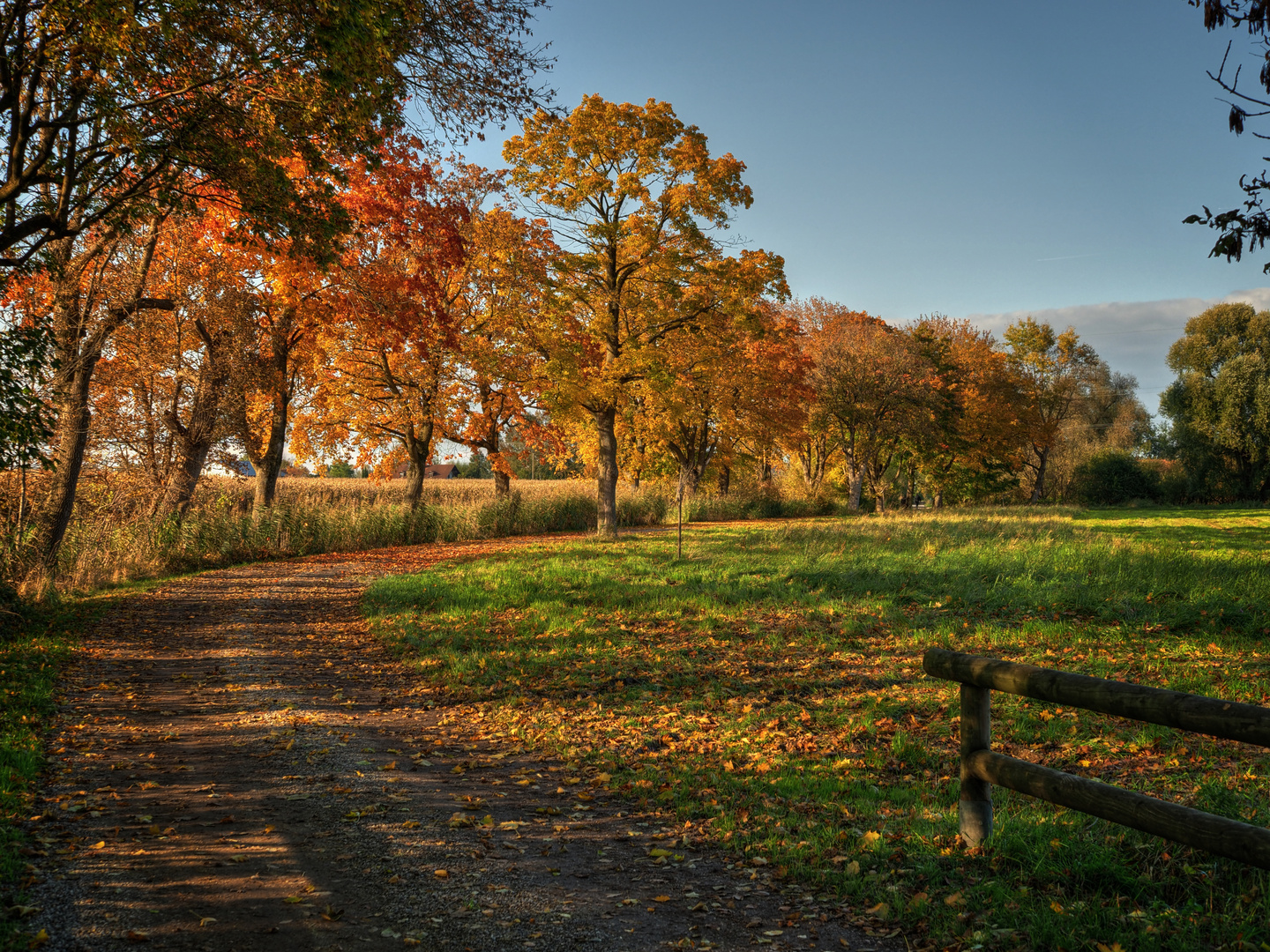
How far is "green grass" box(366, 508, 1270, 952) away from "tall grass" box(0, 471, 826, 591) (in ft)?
20.0

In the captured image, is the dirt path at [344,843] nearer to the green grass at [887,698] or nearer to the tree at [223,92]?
the green grass at [887,698]

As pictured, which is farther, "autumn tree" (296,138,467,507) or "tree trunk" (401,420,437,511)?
"tree trunk" (401,420,437,511)

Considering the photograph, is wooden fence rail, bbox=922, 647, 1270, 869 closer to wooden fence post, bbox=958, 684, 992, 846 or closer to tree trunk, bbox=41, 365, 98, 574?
wooden fence post, bbox=958, 684, 992, 846

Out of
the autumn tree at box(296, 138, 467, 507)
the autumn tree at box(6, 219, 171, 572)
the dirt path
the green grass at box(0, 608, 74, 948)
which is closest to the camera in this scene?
the dirt path

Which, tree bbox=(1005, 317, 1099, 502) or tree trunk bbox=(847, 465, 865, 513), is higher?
tree bbox=(1005, 317, 1099, 502)

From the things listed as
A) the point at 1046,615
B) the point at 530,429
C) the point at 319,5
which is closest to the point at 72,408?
the point at 319,5

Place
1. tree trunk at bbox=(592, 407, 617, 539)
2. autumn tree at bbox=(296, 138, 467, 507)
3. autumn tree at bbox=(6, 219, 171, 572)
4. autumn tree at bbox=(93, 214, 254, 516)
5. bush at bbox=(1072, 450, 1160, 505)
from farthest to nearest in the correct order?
1. bush at bbox=(1072, 450, 1160, 505)
2. tree trunk at bbox=(592, 407, 617, 539)
3. autumn tree at bbox=(296, 138, 467, 507)
4. autumn tree at bbox=(93, 214, 254, 516)
5. autumn tree at bbox=(6, 219, 171, 572)

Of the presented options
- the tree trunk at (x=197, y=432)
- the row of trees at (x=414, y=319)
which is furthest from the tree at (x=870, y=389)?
the tree trunk at (x=197, y=432)

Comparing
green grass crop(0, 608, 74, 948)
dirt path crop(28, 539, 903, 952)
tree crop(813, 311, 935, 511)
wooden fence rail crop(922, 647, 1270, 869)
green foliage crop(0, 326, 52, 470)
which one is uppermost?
tree crop(813, 311, 935, 511)

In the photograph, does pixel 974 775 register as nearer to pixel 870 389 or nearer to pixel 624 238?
pixel 624 238

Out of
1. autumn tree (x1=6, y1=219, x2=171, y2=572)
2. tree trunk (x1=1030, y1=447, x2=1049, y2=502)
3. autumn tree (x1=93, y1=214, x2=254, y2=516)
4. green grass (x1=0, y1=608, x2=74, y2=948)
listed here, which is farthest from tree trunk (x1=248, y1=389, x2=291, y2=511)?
tree trunk (x1=1030, y1=447, x2=1049, y2=502)

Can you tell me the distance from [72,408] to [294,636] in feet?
19.5

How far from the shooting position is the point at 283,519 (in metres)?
19.8

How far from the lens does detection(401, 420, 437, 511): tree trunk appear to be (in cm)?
2541
